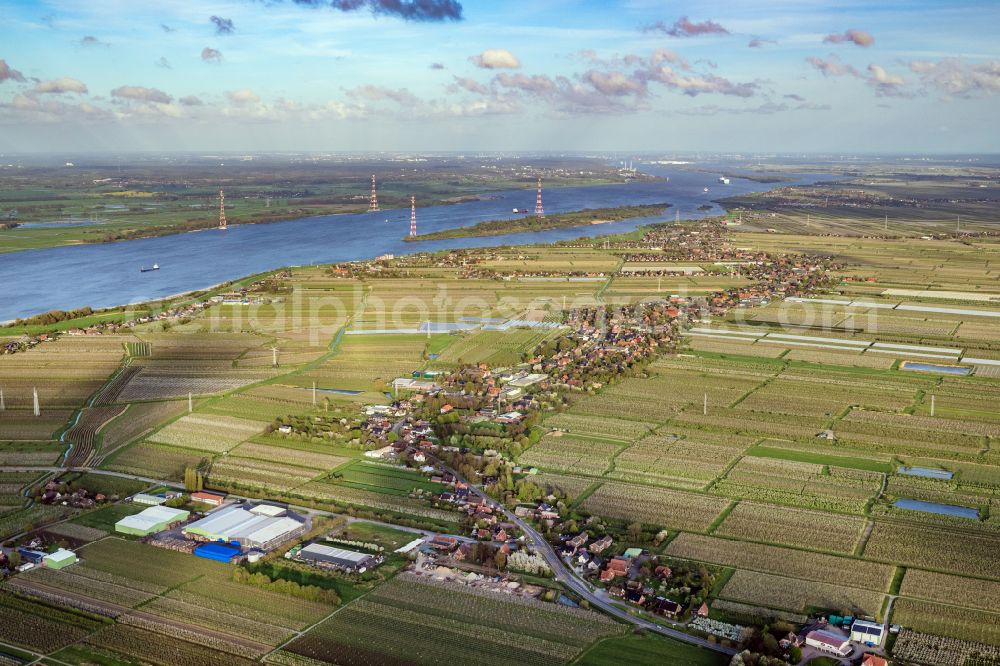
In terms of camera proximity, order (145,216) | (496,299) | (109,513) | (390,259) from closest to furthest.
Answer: (109,513) → (496,299) → (390,259) → (145,216)

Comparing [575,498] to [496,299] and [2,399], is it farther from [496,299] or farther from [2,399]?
[496,299]

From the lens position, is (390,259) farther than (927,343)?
Yes

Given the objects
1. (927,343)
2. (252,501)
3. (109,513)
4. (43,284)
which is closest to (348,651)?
(252,501)

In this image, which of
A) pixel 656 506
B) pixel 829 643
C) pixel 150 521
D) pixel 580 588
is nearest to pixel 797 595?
pixel 829 643

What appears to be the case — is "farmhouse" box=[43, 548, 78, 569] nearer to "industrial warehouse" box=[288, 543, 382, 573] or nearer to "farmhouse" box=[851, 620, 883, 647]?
"industrial warehouse" box=[288, 543, 382, 573]

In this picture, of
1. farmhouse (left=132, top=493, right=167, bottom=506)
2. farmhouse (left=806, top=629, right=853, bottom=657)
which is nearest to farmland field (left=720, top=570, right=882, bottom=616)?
farmhouse (left=806, top=629, right=853, bottom=657)

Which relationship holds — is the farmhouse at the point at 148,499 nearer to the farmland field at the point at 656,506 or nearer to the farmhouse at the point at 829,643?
the farmland field at the point at 656,506
